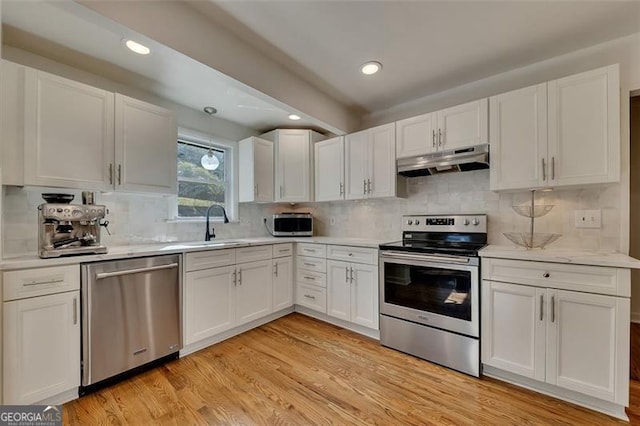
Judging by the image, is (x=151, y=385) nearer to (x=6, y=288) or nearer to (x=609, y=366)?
(x=6, y=288)

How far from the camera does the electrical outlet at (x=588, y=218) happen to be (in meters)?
2.05

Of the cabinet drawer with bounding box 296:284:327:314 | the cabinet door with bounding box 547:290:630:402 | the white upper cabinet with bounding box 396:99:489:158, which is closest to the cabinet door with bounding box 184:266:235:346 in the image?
the cabinet drawer with bounding box 296:284:327:314

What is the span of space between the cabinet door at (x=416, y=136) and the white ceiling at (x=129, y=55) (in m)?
1.07

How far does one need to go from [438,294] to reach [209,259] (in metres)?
2.05

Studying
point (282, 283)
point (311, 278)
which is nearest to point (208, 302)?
point (282, 283)

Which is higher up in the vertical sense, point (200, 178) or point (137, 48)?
point (137, 48)

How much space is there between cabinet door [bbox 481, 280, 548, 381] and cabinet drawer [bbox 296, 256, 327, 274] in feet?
5.15

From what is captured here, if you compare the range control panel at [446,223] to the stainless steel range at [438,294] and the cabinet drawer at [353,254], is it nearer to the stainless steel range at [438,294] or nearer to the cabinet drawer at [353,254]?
the stainless steel range at [438,294]

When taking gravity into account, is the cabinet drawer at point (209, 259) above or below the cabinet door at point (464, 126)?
below

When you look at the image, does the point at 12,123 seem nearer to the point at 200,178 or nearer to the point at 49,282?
the point at 49,282

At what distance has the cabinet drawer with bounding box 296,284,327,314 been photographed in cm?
303

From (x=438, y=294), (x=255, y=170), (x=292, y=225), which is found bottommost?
(x=438, y=294)

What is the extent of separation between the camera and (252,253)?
286 centimetres

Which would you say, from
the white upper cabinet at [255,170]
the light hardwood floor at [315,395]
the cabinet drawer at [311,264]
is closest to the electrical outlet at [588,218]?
the light hardwood floor at [315,395]
